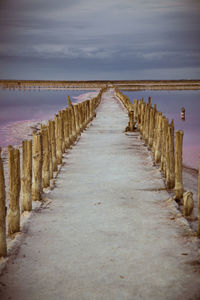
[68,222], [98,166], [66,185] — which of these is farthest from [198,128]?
[68,222]

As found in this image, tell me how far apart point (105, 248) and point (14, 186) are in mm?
1210

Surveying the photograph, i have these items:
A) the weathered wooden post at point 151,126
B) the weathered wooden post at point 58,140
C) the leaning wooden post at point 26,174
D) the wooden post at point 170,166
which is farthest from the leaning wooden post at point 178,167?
the weathered wooden post at point 151,126

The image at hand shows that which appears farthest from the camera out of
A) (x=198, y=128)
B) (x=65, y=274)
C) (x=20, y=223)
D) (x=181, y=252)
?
(x=198, y=128)

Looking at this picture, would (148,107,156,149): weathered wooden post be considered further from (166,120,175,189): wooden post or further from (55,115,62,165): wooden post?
(166,120,175,189): wooden post

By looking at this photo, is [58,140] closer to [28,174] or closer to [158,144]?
[158,144]

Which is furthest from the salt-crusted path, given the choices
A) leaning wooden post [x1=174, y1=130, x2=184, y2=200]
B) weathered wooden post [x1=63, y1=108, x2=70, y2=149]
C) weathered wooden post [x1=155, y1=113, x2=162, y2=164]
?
weathered wooden post [x1=63, y1=108, x2=70, y2=149]

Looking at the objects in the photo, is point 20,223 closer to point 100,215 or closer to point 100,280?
point 100,215

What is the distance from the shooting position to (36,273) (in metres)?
3.64

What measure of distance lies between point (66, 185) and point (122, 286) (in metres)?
3.38

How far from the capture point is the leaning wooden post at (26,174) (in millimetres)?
5125

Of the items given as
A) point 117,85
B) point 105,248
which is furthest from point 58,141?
point 117,85

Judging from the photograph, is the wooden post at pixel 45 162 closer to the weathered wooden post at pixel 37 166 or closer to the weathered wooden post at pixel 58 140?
the weathered wooden post at pixel 37 166

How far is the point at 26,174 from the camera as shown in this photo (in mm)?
5184

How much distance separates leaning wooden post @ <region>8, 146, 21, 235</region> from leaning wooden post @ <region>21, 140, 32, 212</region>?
63cm
